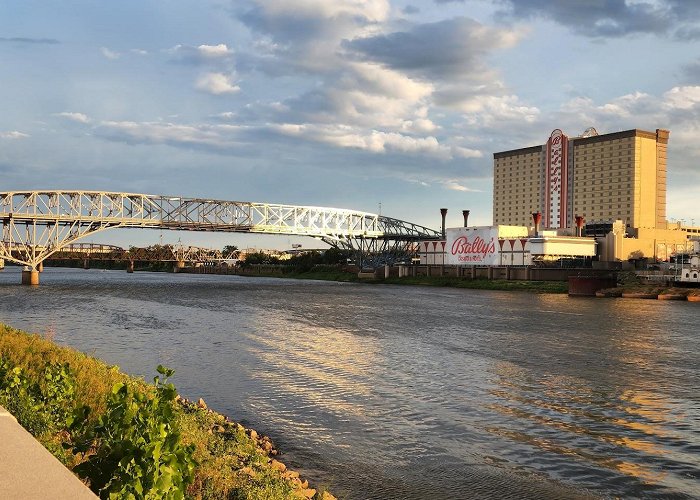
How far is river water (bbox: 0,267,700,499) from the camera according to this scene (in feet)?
46.2

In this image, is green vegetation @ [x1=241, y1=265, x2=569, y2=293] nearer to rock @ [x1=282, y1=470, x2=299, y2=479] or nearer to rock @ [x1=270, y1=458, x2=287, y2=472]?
rock @ [x1=270, y1=458, x2=287, y2=472]

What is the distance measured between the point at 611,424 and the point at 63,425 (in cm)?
1459

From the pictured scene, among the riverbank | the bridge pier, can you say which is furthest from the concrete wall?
the bridge pier

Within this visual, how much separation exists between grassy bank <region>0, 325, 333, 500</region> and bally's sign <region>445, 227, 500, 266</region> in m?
121

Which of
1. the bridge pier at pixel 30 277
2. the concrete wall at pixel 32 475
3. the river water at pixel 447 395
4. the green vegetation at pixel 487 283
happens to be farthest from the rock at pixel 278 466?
the bridge pier at pixel 30 277

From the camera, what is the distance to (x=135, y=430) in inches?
295

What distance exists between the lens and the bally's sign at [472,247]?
438 feet

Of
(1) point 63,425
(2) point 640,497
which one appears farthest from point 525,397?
(1) point 63,425

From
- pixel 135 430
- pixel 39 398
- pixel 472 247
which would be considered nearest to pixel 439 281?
pixel 472 247

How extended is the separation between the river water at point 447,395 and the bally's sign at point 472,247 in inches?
3248

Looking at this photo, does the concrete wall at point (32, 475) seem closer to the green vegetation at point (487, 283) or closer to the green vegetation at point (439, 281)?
the green vegetation at point (487, 283)

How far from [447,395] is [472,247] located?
119 metres

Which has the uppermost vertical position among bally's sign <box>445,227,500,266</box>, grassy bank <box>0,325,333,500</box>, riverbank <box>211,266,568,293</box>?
bally's sign <box>445,227,500,266</box>

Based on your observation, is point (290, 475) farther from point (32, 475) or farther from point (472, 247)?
point (472, 247)
